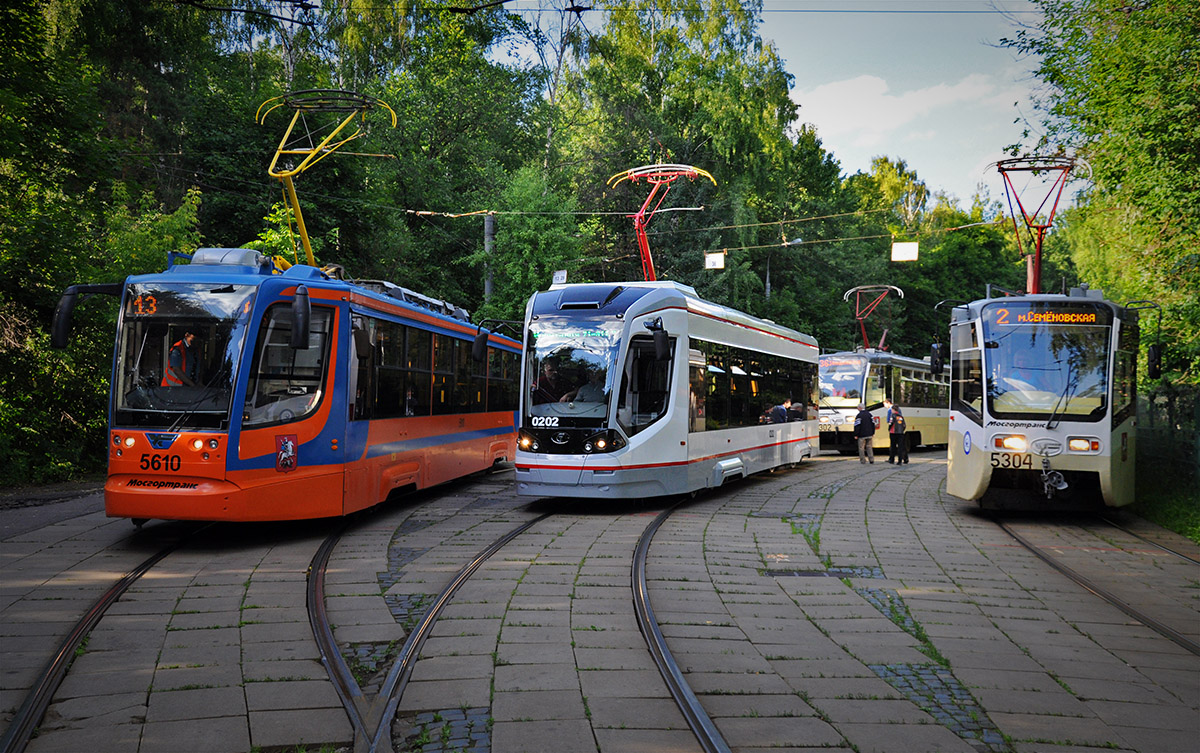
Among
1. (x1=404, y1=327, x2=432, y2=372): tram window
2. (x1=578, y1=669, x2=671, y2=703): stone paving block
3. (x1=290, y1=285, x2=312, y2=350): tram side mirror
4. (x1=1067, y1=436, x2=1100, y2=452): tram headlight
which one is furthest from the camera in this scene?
(x1=404, y1=327, x2=432, y2=372): tram window

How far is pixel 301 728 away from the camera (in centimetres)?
473

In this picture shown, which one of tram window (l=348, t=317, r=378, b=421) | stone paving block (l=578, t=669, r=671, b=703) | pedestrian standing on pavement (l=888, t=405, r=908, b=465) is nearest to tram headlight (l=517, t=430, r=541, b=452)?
tram window (l=348, t=317, r=378, b=421)

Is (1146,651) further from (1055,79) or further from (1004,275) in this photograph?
(1004,275)

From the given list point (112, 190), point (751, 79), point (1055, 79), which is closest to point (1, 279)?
point (112, 190)

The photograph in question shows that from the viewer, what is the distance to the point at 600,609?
24.0 feet

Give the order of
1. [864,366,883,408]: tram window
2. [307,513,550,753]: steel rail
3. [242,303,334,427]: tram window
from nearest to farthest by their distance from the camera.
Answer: [307,513,550,753]: steel rail, [242,303,334,427]: tram window, [864,366,883,408]: tram window

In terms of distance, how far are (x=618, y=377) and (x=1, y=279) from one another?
11.0 metres

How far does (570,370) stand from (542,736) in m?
8.60

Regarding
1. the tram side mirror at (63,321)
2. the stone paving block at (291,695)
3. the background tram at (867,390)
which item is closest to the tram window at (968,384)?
the stone paving block at (291,695)

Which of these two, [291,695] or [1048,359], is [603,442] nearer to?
[1048,359]

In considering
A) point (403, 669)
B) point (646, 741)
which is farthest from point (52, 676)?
point (646, 741)

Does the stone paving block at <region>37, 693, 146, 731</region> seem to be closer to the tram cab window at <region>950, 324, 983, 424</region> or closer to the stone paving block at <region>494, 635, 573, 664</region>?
the stone paving block at <region>494, 635, 573, 664</region>

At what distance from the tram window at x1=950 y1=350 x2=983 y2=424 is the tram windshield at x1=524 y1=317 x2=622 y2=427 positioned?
506 centimetres

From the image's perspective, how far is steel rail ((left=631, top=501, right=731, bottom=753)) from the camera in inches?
180
